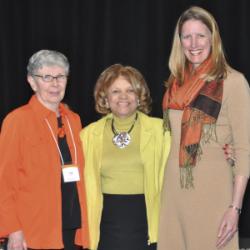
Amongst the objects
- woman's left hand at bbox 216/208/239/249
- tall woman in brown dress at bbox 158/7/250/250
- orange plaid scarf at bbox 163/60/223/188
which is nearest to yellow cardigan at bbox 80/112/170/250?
tall woman in brown dress at bbox 158/7/250/250

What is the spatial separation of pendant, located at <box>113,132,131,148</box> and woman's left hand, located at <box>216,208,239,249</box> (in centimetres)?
70

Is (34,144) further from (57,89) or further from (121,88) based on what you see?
(121,88)

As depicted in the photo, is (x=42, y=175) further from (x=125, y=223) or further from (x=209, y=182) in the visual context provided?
(x=209, y=182)

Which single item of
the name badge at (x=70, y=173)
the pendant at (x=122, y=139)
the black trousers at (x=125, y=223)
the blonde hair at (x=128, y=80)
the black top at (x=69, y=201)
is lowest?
the black trousers at (x=125, y=223)

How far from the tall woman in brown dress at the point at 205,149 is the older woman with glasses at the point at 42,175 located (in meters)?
0.45

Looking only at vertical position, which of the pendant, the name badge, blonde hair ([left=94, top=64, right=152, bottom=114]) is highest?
blonde hair ([left=94, top=64, right=152, bottom=114])

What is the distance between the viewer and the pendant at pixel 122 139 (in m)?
2.88

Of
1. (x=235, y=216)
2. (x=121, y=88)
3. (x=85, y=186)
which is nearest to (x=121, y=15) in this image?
(x=121, y=88)

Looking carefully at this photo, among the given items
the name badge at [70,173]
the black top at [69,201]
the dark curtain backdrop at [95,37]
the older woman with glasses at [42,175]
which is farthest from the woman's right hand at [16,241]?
the dark curtain backdrop at [95,37]

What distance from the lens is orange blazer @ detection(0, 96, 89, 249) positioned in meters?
2.51

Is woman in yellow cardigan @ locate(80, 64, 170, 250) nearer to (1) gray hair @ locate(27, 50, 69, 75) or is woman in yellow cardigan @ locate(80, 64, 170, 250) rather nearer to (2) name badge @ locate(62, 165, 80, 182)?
(2) name badge @ locate(62, 165, 80, 182)

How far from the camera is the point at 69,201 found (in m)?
2.66

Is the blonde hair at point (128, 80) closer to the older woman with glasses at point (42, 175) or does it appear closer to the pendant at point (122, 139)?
the pendant at point (122, 139)

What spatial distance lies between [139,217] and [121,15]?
2.67 meters
